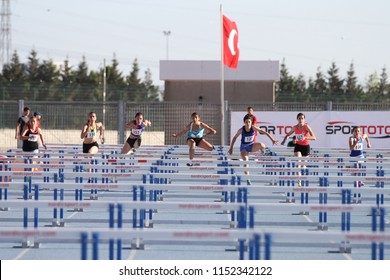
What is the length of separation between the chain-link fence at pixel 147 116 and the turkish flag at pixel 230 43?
5.09ft

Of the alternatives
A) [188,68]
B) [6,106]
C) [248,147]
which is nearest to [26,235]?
[248,147]

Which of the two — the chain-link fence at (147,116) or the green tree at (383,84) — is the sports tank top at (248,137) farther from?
the green tree at (383,84)

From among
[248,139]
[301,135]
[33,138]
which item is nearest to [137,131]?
[33,138]

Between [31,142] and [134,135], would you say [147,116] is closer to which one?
[134,135]

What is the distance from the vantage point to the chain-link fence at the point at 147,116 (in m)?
34.0

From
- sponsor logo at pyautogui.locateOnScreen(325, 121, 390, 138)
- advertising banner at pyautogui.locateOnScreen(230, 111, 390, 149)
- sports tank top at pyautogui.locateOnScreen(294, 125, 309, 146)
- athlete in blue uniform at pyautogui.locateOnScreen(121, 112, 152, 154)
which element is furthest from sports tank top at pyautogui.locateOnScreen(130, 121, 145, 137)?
sponsor logo at pyautogui.locateOnScreen(325, 121, 390, 138)

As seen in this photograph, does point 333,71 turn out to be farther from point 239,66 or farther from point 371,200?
point 371,200

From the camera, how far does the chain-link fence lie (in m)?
34.0

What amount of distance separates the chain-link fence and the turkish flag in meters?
1.55

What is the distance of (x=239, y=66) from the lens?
1503 inches

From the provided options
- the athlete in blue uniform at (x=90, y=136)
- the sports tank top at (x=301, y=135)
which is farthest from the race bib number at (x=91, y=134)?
the sports tank top at (x=301, y=135)

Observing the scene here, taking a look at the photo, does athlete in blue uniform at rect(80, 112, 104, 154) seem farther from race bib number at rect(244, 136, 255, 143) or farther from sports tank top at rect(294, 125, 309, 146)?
sports tank top at rect(294, 125, 309, 146)
